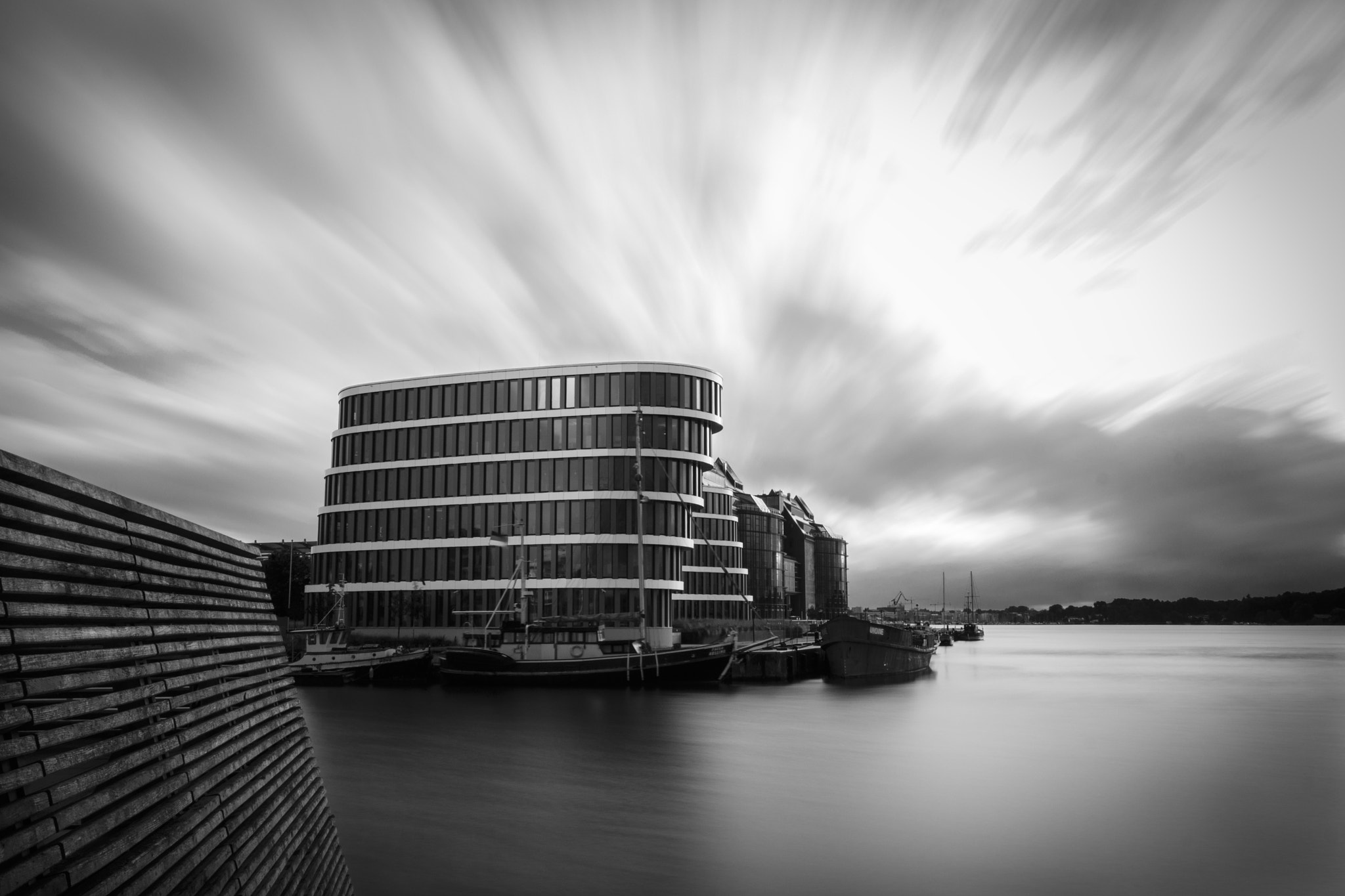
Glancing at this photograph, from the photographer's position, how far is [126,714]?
543 centimetres

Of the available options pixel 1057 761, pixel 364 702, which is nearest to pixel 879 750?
pixel 1057 761

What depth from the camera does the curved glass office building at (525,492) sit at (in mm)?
73625

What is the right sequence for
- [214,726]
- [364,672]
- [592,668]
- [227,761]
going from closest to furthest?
[214,726] → [227,761] → [592,668] → [364,672]

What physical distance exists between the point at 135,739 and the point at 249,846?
7.06 feet

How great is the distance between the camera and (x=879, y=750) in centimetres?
3369

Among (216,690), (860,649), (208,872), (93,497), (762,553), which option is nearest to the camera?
(93,497)

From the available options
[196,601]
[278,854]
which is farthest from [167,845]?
[278,854]

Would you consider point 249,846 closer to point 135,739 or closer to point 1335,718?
point 135,739

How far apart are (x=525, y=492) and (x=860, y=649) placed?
93.3 feet

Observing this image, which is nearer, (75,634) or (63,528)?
(75,634)

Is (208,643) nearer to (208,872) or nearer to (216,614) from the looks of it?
(216,614)

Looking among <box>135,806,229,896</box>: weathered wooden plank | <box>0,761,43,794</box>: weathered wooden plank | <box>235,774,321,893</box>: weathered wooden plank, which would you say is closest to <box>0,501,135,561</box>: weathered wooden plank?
<box>0,761,43,794</box>: weathered wooden plank

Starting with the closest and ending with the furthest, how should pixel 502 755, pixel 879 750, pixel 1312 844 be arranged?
pixel 1312 844
pixel 502 755
pixel 879 750

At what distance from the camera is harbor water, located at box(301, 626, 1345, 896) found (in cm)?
1762
